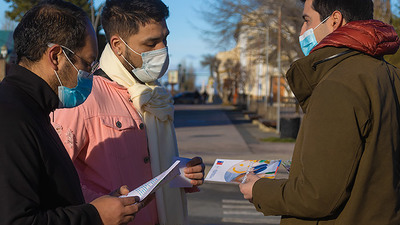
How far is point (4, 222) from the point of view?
1.80 metres

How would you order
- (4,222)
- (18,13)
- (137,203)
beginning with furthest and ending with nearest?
1. (18,13)
2. (137,203)
3. (4,222)

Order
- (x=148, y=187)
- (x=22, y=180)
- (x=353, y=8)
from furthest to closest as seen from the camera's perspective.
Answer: (x=353, y=8) → (x=148, y=187) → (x=22, y=180)

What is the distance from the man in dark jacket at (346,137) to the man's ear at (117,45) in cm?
127

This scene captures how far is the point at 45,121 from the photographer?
2.11 meters

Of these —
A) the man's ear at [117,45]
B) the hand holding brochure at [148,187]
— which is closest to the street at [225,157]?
the man's ear at [117,45]

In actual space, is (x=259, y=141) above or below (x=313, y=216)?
below

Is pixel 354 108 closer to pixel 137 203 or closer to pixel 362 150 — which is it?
pixel 362 150

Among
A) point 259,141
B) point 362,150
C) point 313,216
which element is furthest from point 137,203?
point 259,141

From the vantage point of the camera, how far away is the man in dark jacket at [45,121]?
184cm

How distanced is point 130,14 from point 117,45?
201 millimetres

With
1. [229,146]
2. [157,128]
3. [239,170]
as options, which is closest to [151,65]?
[157,128]

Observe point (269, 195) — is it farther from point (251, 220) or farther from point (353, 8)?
point (251, 220)

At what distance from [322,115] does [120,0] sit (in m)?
1.60

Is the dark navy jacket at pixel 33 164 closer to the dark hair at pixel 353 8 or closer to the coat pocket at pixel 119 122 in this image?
the coat pocket at pixel 119 122
